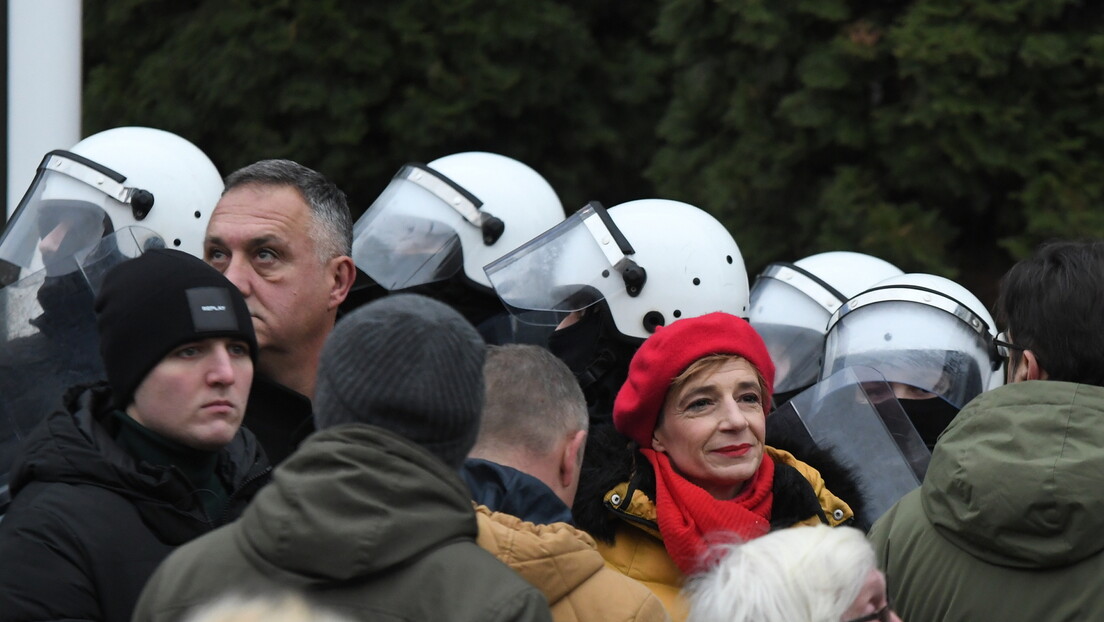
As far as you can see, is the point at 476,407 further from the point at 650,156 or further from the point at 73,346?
the point at 650,156

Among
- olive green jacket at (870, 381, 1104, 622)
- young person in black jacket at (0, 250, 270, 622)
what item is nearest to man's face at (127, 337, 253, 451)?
young person in black jacket at (0, 250, 270, 622)

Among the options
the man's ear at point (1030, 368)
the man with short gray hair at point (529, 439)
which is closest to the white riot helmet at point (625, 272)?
the man's ear at point (1030, 368)

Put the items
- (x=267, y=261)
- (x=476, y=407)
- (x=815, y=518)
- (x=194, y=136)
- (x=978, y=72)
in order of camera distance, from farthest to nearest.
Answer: (x=194, y=136), (x=978, y=72), (x=267, y=261), (x=815, y=518), (x=476, y=407)

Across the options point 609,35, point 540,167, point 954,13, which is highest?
point 954,13

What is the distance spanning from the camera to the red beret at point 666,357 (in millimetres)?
3432

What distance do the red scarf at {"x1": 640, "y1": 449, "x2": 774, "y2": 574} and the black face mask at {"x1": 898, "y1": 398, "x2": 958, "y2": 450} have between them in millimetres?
1249

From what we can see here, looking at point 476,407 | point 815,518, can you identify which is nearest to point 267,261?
point 815,518

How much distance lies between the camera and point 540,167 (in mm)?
9180

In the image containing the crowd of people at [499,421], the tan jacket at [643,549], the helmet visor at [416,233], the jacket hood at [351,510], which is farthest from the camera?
the helmet visor at [416,233]

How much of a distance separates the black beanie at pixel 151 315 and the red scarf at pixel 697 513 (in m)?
1.04

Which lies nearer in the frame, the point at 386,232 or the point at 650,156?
the point at 386,232

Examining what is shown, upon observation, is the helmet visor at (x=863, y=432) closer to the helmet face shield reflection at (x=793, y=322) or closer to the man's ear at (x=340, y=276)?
the helmet face shield reflection at (x=793, y=322)

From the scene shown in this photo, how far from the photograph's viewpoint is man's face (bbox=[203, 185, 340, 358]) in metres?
3.77

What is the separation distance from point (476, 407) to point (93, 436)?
1.01 metres
